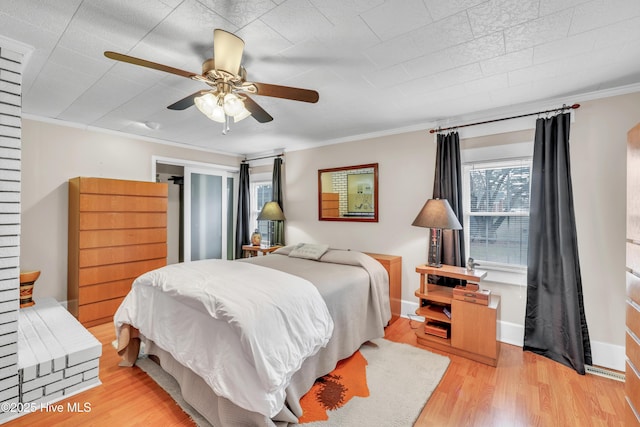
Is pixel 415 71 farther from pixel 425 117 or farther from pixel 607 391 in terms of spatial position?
pixel 607 391

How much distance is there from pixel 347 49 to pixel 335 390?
2409 mm

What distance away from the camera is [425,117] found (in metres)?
3.22

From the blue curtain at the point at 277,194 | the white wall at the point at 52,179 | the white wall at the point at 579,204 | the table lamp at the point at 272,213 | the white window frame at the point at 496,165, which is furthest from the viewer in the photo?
the blue curtain at the point at 277,194

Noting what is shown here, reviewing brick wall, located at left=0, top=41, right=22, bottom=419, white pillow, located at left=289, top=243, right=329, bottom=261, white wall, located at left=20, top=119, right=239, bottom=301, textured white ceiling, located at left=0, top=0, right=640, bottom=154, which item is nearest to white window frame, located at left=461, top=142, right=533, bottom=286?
textured white ceiling, located at left=0, top=0, right=640, bottom=154

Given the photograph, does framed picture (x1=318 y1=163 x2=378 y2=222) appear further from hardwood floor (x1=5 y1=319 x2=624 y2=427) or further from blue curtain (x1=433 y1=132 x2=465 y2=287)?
hardwood floor (x1=5 y1=319 x2=624 y2=427)

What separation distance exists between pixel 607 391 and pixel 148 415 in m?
3.31

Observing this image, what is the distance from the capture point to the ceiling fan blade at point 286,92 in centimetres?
177

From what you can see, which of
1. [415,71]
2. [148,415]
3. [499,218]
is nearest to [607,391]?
[499,218]

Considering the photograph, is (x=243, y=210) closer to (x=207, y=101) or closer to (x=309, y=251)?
(x=309, y=251)

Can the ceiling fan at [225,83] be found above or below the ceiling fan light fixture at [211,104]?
above

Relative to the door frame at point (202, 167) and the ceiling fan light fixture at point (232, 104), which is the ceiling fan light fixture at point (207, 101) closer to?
the ceiling fan light fixture at point (232, 104)

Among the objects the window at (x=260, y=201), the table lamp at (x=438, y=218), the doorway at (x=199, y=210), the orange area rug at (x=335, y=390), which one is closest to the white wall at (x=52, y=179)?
the doorway at (x=199, y=210)

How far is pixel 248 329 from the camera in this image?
1562 millimetres

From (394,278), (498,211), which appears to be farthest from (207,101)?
(498,211)
